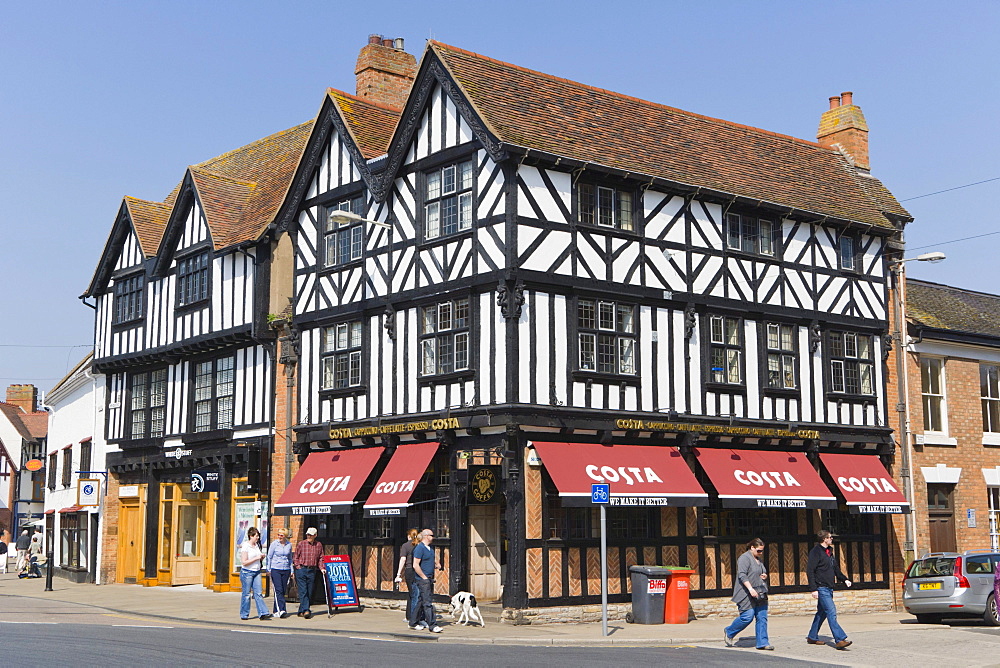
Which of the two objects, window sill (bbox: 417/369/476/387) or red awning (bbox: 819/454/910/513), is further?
red awning (bbox: 819/454/910/513)

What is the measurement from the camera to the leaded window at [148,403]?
3341 centimetres

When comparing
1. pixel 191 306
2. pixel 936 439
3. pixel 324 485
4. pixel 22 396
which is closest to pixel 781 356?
pixel 936 439

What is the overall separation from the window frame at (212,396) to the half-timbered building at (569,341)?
369 cm

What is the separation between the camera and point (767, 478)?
25.2 m

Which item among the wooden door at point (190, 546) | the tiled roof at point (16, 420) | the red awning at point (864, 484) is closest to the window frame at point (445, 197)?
the red awning at point (864, 484)

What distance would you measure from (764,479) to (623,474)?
4248 mm

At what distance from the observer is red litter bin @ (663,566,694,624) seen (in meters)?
22.2

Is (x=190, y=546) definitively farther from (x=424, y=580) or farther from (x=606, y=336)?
(x=606, y=336)

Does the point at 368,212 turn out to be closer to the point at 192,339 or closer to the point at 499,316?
the point at 499,316

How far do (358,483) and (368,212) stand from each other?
6179 mm

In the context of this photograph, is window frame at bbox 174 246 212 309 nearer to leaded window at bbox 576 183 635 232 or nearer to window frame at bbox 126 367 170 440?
window frame at bbox 126 367 170 440

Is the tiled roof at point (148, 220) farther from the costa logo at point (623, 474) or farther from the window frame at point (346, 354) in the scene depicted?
the costa logo at point (623, 474)

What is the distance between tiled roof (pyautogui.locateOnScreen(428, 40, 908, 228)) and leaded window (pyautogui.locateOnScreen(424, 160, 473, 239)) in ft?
5.07

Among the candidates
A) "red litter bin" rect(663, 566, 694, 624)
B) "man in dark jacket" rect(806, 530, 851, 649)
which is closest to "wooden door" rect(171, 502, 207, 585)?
"red litter bin" rect(663, 566, 694, 624)
